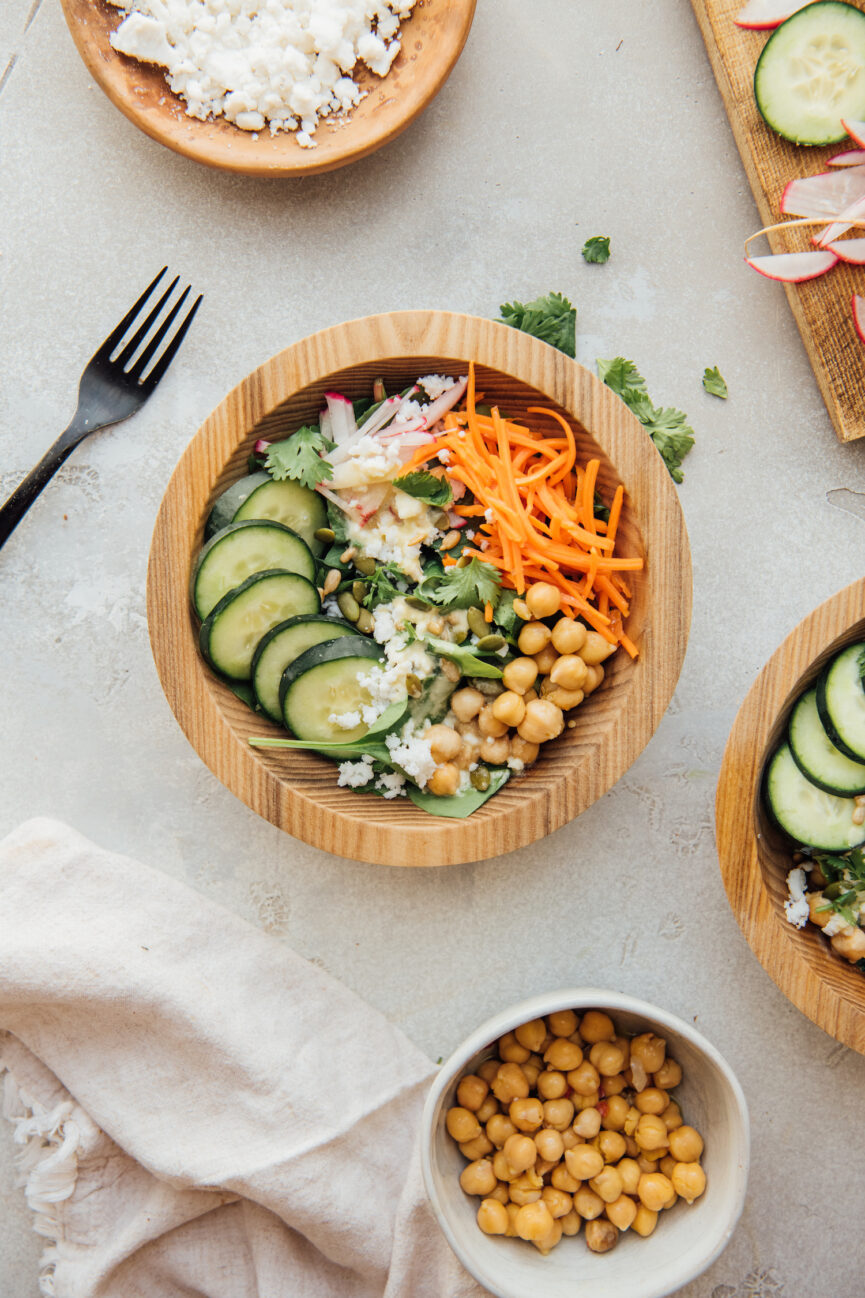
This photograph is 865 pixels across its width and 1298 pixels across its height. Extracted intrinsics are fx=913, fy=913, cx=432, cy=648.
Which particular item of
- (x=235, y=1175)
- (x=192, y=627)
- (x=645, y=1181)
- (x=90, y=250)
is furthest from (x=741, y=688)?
(x=90, y=250)

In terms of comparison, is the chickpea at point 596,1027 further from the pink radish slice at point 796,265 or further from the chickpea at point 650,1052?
the pink radish slice at point 796,265

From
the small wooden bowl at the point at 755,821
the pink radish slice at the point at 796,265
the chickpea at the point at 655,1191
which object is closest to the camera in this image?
the small wooden bowl at the point at 755,821

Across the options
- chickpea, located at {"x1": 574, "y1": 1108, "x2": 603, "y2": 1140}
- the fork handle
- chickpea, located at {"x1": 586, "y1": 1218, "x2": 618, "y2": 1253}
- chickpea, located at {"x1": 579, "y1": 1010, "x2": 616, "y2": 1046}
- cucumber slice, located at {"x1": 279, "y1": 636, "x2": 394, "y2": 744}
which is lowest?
chickpea, located at {"x1": 586, "y1": 1218, "x2": 618, "y2": 1253}

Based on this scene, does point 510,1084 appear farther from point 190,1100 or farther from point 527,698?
point 527,698

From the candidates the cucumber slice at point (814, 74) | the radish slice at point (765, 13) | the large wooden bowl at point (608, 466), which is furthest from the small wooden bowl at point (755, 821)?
the radish slice at point (765, 13)

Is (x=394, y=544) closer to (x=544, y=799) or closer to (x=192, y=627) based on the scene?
(x=192, y=627)

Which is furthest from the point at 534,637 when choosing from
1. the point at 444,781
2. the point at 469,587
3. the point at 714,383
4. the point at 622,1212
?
the point at 622,1212

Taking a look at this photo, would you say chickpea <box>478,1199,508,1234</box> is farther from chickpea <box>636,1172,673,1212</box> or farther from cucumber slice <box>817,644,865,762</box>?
cucumber slice <box>817,644,865,762</box>

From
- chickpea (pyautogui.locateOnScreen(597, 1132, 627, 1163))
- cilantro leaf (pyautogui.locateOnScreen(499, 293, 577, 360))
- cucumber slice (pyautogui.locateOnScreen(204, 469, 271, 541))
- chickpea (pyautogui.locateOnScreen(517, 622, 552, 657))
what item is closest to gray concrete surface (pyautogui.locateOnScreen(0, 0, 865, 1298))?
cilantro leaf (pyautogui.locateOnScreen(499, 293, 577, 360))
